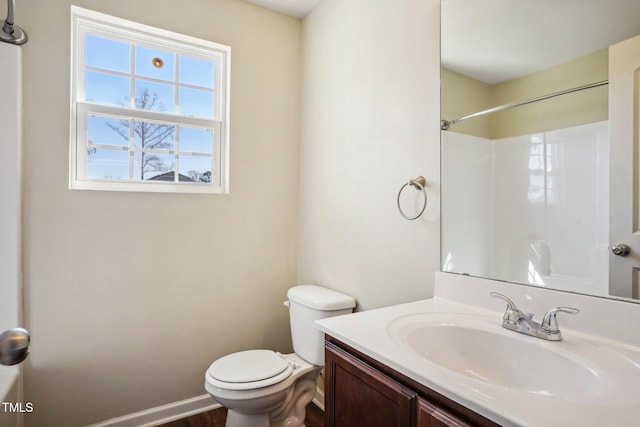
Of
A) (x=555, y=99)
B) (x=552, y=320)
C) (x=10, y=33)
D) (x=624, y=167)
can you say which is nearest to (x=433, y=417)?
(x=552, y=320)

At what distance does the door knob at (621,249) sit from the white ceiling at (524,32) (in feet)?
1.90

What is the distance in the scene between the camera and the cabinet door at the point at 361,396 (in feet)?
2.66

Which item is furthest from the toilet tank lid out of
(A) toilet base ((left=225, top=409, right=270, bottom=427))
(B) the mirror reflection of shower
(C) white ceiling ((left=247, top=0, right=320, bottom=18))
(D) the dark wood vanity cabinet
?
(C) white ceiling ((left=247, top=0, right=320, bottom=18))

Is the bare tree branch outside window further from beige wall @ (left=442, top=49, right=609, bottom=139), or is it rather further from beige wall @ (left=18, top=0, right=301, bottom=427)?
beige wall @ (left=442, top=49, right=609, bottom=139)

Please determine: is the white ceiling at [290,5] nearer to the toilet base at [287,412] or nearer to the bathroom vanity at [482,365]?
the bathroom vanity at [482,365]

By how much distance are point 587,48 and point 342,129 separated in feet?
3.87

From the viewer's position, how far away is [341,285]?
77.0 inches

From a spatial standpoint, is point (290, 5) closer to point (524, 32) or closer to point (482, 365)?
point (524, 32)

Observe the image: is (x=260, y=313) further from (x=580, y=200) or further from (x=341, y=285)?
(x=580, y=200)

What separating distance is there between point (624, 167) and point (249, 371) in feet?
5.33

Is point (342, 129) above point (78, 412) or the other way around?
above

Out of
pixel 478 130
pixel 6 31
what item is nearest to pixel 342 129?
pixel 478 130

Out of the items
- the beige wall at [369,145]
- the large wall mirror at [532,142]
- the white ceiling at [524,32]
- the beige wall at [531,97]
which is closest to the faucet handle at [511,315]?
the large wall mirror at [532,142]

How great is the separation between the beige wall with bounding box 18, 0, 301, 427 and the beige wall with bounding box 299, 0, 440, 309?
9.2 inches
